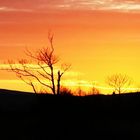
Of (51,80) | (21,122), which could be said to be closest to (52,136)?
(21,122)

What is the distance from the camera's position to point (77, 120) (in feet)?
110

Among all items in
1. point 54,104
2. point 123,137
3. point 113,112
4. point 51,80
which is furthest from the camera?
point 51,80

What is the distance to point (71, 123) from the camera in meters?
32.3

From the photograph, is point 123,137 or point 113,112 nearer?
point 123,137

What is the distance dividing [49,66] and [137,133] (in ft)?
77.4

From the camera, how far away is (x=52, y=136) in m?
28.3

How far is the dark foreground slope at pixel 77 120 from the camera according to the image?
95.2 ft

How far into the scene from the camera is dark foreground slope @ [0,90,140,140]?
2902 centimetres

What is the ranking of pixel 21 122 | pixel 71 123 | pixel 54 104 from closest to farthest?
1. pixel 71 123
2. pixel 21 122
3. pixel 54 104

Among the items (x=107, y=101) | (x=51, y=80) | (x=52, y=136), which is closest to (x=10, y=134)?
(x=52, y=136)

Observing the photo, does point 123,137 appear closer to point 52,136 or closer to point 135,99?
point 52,136

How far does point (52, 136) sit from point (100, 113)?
1002 cm

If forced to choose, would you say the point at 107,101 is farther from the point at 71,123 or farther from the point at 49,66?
the point at 71,123

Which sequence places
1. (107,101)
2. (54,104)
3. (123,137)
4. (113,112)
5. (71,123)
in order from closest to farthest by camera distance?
(123,137)
(71,123)
(54,104)
(113,112)
(107,101)
